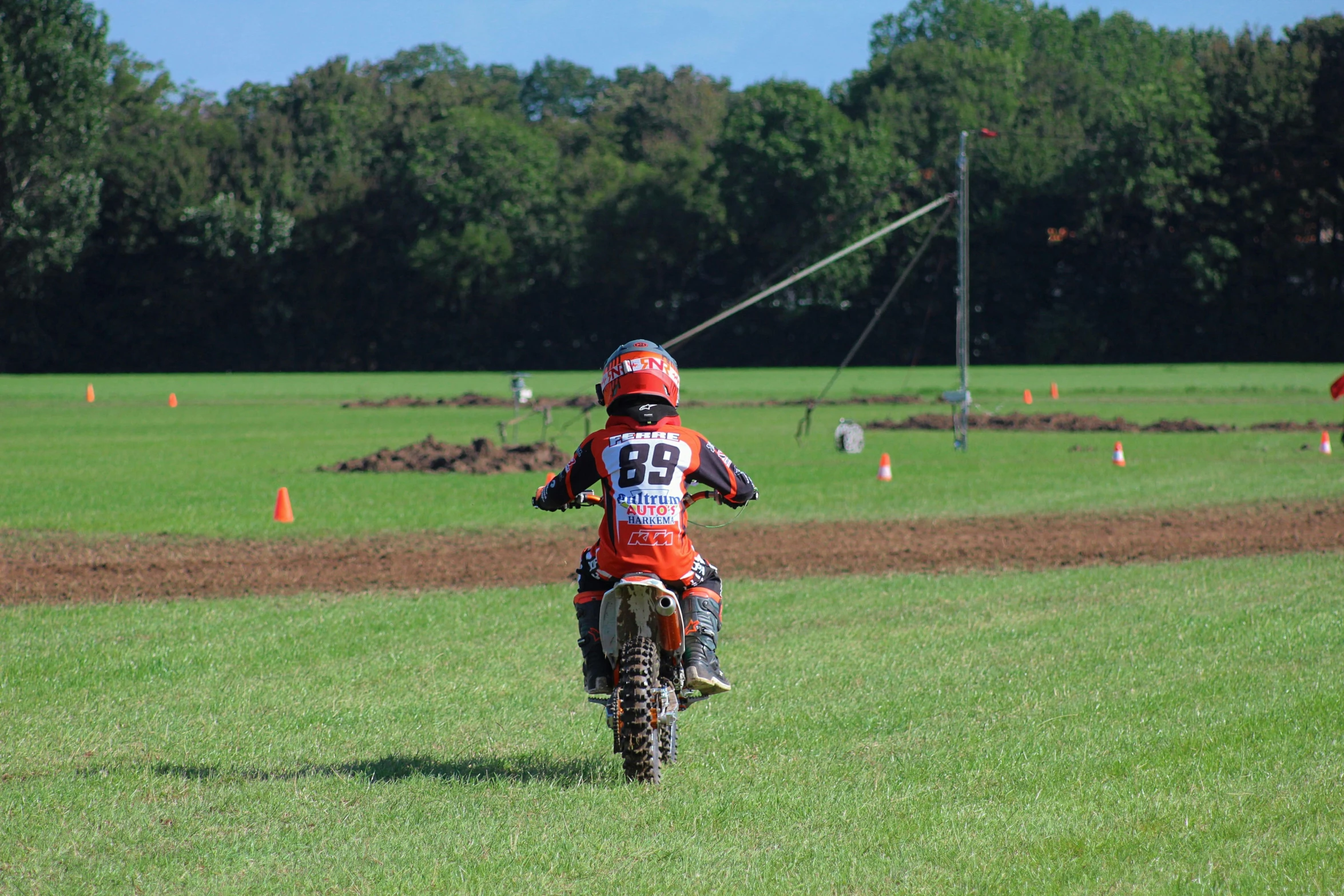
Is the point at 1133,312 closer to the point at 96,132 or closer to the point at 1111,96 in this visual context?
the point at 1111,96

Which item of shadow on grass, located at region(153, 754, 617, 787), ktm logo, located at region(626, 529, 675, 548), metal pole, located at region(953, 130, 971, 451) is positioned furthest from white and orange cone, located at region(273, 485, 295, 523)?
metal pole, located at region(953, 130, 971, 451)

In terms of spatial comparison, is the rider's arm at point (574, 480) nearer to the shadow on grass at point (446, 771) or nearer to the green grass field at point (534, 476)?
the shadow on grass at point (446, 771)

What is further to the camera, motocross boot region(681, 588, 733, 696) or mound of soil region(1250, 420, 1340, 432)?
mound of soil region(1250, 420, 1340, 432)

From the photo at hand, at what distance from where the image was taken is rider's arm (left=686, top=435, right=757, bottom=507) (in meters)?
6.57

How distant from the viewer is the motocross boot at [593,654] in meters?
6.64

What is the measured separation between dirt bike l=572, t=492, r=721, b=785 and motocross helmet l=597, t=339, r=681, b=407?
0.57 m

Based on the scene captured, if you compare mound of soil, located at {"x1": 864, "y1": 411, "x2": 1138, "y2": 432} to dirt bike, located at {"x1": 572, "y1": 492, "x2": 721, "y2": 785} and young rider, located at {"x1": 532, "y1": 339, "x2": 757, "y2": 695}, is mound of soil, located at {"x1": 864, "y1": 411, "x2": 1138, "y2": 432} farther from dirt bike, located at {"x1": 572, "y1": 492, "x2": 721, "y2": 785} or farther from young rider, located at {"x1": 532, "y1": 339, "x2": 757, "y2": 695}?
dirt bike, located at {"x1": 572, "y1": 492, "x2": 721, "y2": 785}

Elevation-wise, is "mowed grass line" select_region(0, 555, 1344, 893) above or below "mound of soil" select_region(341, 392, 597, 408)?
below

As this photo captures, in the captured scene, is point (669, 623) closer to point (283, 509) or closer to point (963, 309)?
point (283, 509)

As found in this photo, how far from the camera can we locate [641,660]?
6.25 metres

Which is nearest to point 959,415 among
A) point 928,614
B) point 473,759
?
point 928,614

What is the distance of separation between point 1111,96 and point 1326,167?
949 inches

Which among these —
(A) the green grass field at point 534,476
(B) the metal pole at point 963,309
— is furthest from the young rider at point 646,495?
(B) the metal pole at point 963,309

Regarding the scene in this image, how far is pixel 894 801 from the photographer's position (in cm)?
598
